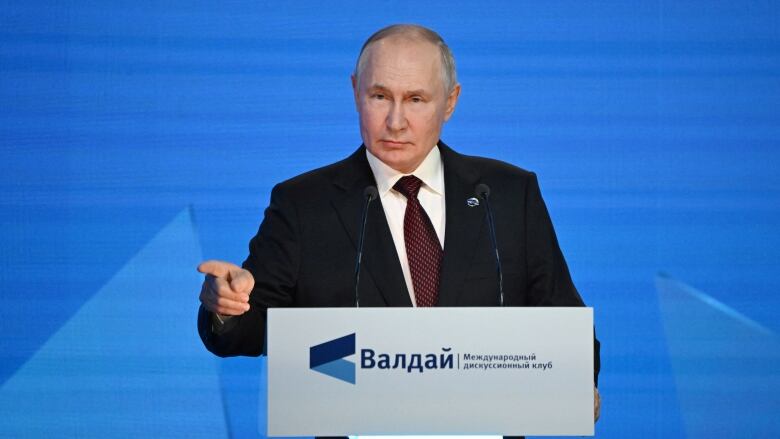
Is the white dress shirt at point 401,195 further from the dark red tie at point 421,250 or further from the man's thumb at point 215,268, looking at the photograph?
the man's thumb at point 215,268

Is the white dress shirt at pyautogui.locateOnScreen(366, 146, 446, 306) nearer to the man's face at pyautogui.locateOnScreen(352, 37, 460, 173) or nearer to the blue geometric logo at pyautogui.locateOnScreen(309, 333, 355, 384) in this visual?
the man's face at pyautogui.locateOnScreen(352, 37, 460, 173)

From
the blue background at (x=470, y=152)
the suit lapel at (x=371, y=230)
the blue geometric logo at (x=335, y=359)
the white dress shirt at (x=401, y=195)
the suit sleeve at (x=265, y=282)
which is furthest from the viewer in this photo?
the blue background at (x=470, y=152)

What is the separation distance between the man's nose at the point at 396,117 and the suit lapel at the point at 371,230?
0.50ft

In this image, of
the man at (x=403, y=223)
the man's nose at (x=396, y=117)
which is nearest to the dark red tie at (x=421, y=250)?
the man at (x=403, y=223)

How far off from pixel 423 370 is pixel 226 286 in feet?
1.38

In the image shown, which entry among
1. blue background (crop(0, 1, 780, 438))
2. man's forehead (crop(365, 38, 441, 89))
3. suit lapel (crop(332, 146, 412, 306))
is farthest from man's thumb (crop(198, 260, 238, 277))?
blue background (crop(0, 1, 780, 438))

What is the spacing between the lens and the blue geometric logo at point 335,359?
1943 mm

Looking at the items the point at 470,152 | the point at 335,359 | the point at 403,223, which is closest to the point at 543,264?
the point at 403,223

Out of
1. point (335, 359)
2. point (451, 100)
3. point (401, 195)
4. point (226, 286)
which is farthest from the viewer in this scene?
point (451, 100)

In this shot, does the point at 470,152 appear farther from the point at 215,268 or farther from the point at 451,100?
the point at 215,268

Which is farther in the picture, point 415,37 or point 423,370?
point 415,37

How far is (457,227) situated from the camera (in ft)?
8.11

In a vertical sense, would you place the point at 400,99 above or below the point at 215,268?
above

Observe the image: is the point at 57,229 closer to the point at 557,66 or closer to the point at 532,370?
the point at 557,66
